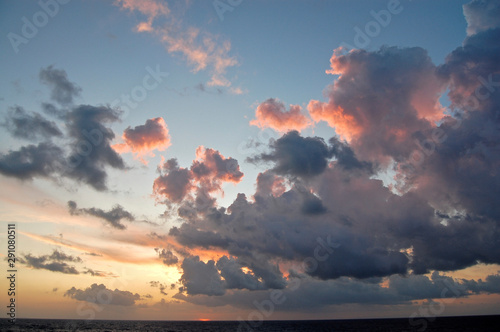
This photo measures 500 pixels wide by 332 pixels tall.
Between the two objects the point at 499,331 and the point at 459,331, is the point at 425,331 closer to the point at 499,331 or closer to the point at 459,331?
the point at 459,331

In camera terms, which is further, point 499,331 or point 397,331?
point 397,331

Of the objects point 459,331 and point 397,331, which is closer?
point 459,331

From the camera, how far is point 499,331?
16700cm

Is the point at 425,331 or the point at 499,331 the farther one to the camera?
the point at 425,331

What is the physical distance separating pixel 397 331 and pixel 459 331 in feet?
109

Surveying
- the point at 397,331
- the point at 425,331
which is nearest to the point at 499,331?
the point at 425,331

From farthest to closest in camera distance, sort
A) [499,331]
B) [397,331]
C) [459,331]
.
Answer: [397,331], [459,331], [499,331]

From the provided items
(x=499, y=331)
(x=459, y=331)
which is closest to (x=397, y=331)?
(x=459, y=331)

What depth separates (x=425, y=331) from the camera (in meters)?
196

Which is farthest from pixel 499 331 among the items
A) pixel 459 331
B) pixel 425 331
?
pixel 425 331

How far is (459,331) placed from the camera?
180m

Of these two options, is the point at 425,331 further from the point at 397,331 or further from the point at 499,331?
the point at 499,331

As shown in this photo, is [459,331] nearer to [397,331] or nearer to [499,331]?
[499,331]

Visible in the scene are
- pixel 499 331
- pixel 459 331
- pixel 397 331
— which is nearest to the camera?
pixel 499 331
